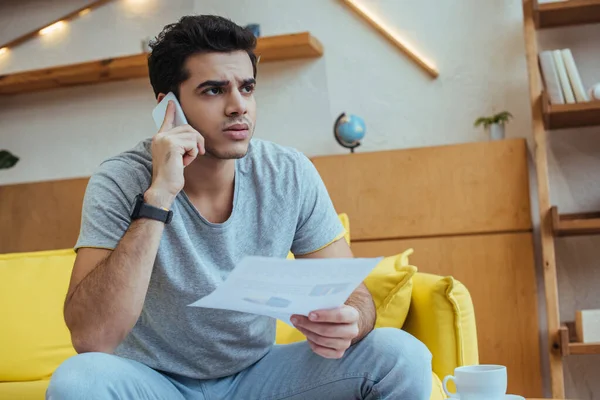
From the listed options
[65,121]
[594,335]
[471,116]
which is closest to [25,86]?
[65,121]

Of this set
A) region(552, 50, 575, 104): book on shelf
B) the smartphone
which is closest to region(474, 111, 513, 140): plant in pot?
region(552, 50, 575, 104): book on shelf

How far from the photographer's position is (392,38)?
3426mm

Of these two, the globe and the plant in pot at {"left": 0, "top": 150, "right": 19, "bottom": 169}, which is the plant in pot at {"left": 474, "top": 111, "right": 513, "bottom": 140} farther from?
the plant in pot at {"left": 0, "top": 150, "right": 19, "bottom": 169}

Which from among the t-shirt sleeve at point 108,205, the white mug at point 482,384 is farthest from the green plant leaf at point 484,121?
the white mug at point 482,384

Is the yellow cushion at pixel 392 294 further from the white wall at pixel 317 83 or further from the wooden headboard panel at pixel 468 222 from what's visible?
the white wall at pixel 317 83

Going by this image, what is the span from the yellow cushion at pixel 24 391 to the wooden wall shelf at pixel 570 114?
1.99m

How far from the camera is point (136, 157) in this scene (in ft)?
5.84

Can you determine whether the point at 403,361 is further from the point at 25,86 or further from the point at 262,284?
the point at 25,86

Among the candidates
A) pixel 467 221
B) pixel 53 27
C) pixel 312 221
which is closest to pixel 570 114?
pixel 467 221

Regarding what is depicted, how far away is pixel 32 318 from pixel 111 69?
155cm

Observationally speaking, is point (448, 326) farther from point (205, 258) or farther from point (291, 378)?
point (205, 258)

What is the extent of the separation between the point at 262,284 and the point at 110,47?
2907mm

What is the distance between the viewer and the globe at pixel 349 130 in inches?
129

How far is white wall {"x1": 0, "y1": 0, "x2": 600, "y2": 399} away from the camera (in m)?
3.20
